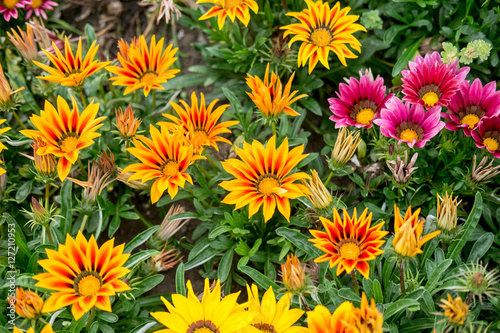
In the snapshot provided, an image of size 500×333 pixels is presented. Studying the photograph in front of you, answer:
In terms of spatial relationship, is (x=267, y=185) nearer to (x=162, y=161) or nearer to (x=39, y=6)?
(x=162, y=161)

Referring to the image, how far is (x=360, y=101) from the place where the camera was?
2227 millimetres

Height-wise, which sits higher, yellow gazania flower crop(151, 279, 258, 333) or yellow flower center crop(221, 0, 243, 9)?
yellow flower center crop(221, 0, 243, 9)

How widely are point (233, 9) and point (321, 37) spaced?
419 millimetres

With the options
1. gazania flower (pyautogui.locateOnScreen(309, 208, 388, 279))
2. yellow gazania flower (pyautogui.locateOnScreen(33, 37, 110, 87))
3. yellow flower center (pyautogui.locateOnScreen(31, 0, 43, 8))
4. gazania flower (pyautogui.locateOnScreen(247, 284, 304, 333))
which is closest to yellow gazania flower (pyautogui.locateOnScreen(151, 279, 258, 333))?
gazania flower (pyautogui.locateOnScreen(247, 284, 304, 333))

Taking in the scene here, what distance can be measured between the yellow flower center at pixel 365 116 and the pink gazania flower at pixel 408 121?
0.30 ft

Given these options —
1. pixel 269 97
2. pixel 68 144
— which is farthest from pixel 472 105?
pixel 68 144

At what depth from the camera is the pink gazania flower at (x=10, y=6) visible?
2590 mm

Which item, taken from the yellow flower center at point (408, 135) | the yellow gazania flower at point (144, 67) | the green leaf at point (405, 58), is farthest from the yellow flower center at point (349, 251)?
the green leaf at point (405, 58)

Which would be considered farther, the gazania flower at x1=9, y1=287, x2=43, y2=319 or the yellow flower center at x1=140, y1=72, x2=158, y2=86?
the yellow flower center at x1=140, y1=72, x2=158, y2=86

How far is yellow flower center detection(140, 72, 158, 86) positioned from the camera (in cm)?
219

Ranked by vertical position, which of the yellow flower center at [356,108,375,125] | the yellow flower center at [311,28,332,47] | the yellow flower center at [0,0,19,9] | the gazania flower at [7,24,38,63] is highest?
the yellow flower center at [0,0,19,9]

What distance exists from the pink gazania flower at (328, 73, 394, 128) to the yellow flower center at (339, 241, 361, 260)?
689 mm

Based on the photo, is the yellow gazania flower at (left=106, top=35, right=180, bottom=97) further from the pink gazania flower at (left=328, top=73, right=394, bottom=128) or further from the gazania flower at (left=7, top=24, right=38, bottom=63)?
the pink gazania flower at (left=328, top=73, right=394, bottom=128)

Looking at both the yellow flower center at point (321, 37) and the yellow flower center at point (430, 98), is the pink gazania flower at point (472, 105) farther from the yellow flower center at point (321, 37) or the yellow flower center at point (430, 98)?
the yellow flower center at point (321, 37)
